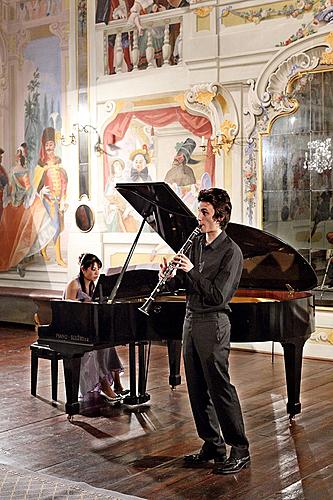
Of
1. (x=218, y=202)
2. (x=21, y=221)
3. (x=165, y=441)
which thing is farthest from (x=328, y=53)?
(x=21, y=221)

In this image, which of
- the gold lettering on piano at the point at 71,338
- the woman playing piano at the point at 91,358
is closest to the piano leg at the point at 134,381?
the woman playing piano at the point at 91,358

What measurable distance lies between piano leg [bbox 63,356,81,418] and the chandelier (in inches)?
142

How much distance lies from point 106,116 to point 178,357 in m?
3.84

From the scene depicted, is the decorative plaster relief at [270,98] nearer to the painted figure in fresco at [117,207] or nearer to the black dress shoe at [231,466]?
the painted figure in fresco at [117,207]

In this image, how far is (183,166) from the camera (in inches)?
370

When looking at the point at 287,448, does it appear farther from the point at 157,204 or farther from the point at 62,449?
the point at 157,204

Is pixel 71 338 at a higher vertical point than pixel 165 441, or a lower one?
higher

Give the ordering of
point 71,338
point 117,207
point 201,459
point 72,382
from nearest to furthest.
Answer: point 201,459, point 71,338, point 72,382, point 117,207

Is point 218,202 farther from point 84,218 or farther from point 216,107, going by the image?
point 84,218

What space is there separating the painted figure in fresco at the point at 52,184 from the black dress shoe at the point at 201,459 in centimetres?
585

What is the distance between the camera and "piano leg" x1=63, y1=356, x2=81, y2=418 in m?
5.96

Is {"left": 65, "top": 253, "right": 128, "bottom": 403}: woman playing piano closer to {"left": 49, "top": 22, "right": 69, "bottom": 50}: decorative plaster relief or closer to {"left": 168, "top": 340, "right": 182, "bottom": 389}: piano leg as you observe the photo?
{"left": 168, "top": 340, "right": 182, "bottom": 389}: piano leg

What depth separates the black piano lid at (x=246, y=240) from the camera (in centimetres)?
572

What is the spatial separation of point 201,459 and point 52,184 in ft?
20.4
